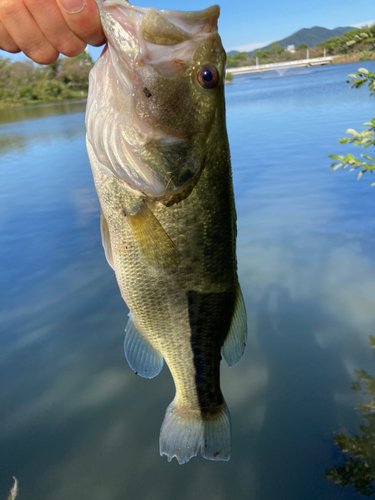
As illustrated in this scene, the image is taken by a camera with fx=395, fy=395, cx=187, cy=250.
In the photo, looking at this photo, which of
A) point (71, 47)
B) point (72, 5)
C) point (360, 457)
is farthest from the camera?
point (360, 457)

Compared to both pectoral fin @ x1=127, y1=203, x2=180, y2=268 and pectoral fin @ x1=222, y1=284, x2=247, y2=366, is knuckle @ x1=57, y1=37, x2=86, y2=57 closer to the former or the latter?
pectoral fin @ x1=127, y1=203, x2=180, y2=268

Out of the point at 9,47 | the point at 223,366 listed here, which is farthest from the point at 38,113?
the point at 9,47

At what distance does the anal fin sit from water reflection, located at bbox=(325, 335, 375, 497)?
1.68 m

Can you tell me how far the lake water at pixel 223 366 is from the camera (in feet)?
8.94

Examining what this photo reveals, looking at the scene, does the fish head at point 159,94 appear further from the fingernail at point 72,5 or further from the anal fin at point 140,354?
the anal fin at point 140,354

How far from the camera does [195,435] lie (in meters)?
1.73

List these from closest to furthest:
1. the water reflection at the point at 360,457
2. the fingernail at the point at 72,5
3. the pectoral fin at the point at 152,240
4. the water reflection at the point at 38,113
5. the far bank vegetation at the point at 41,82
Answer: the fingernail at the point at 72,5
the pectoral fin at the point at 152,240
the water reflection at the point at 360,457
the water reflection at the point at 38,113
the far bank vegetation at the point at 41,82

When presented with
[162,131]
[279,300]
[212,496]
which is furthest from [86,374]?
[162,131]

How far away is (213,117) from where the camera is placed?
1.41 m

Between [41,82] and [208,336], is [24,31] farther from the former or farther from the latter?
[41,82]

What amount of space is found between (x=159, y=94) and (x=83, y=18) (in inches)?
12.7

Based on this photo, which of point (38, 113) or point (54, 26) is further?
point (38, 113)

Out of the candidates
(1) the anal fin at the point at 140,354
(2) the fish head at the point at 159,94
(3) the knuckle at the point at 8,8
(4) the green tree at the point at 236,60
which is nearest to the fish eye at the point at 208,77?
(2) the fish head at the point at 159,94

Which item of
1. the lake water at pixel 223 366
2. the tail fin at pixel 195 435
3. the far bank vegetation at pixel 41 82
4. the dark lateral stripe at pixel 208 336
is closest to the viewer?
the dark lateral stripe at pixel 208 336
